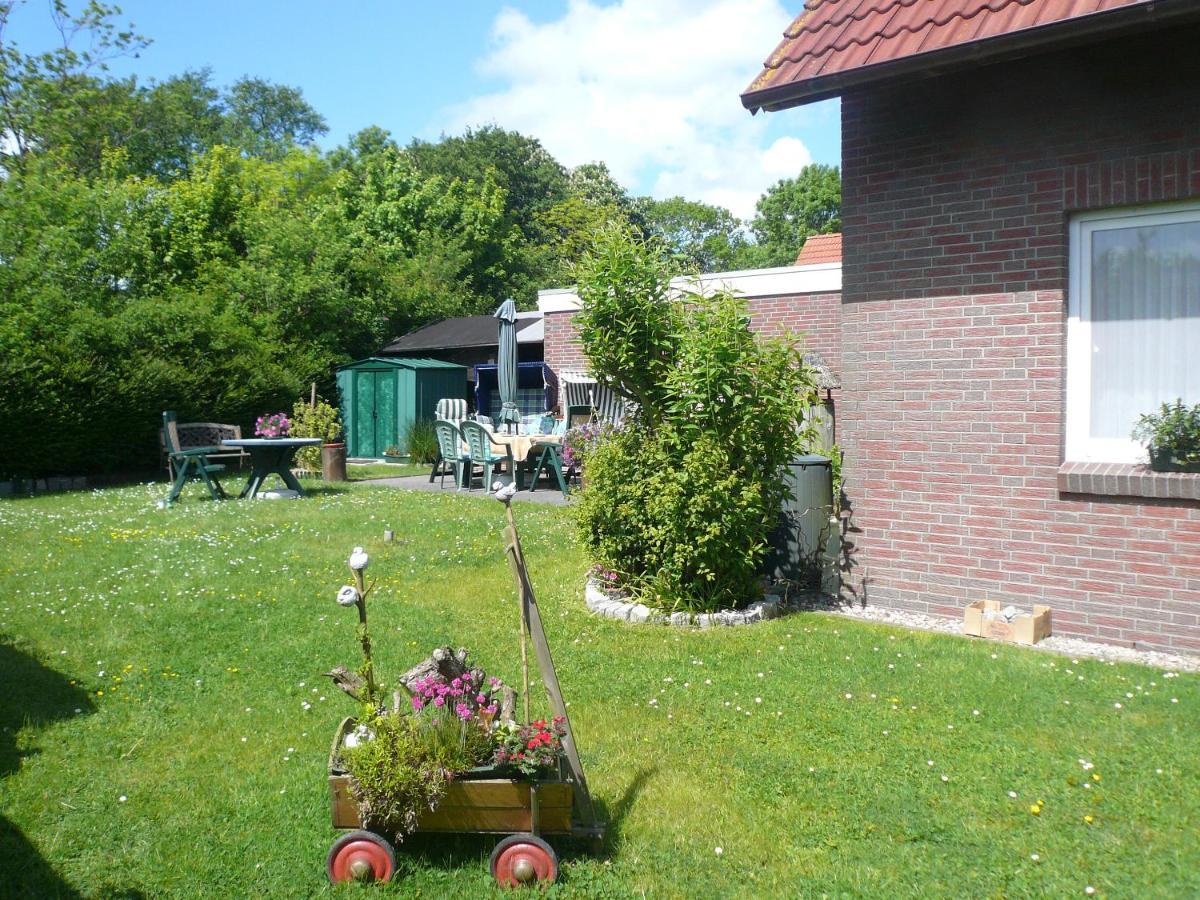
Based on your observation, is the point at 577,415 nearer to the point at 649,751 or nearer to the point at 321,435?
the point at 321,435

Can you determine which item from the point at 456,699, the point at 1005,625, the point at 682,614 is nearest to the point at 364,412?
the point at 682,614

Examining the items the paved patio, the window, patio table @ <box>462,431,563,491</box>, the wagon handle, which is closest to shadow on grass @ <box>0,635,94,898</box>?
the wagon handle

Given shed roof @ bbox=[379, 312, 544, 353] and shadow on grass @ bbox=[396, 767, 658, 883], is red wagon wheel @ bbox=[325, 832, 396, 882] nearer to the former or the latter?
shadow on grass @ bbox=[396, 767, 658, 883]

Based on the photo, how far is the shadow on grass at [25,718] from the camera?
336 centimetres

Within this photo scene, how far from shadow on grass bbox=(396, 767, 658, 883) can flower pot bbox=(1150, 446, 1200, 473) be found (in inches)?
158

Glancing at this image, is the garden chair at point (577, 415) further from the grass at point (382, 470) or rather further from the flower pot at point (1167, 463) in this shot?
the flower pot at point (1167, 463)

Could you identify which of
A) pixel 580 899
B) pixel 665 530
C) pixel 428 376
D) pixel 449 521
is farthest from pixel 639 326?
pixel 428 376

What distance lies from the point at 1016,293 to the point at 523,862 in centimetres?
470

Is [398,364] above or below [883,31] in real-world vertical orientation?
below

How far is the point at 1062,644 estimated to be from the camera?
586 cm

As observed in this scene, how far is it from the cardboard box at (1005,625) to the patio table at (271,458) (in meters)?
9.67

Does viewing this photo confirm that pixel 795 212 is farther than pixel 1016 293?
Yes

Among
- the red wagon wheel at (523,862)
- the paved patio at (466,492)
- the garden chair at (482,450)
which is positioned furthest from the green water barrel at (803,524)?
the garden chair at (482,450)

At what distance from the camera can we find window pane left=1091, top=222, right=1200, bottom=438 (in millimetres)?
5660
